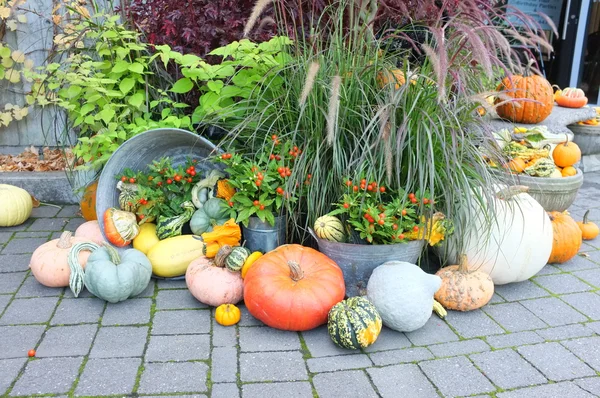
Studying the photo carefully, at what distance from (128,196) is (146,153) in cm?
31

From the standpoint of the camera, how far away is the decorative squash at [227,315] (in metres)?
2.53

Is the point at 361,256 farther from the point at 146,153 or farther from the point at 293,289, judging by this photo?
the point at 146,153

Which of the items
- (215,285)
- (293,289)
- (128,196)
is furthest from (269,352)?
(128,196)

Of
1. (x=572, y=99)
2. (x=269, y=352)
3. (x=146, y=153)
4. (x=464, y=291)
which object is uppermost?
(x=572, y=99)

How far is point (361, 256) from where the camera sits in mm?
2672

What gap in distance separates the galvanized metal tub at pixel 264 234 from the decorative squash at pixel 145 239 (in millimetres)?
551

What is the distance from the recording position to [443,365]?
7.45 ft

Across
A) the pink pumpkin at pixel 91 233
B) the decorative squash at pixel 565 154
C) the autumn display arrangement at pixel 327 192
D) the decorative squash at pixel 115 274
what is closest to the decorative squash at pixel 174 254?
the autumn display arrangement at pixel 327 192

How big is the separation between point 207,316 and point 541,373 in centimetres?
149

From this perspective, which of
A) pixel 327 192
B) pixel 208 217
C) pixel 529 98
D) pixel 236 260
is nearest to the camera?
pixel 236 260

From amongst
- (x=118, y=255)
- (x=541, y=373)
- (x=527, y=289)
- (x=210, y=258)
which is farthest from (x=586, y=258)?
(x=118, y=255)

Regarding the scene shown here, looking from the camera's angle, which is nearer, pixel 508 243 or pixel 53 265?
pixel 53 265

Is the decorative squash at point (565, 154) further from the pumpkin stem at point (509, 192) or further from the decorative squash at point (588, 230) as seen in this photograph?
the pumpkin stem at point (509, 192)

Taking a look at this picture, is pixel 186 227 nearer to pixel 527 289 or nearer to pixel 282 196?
pixel 282 196
